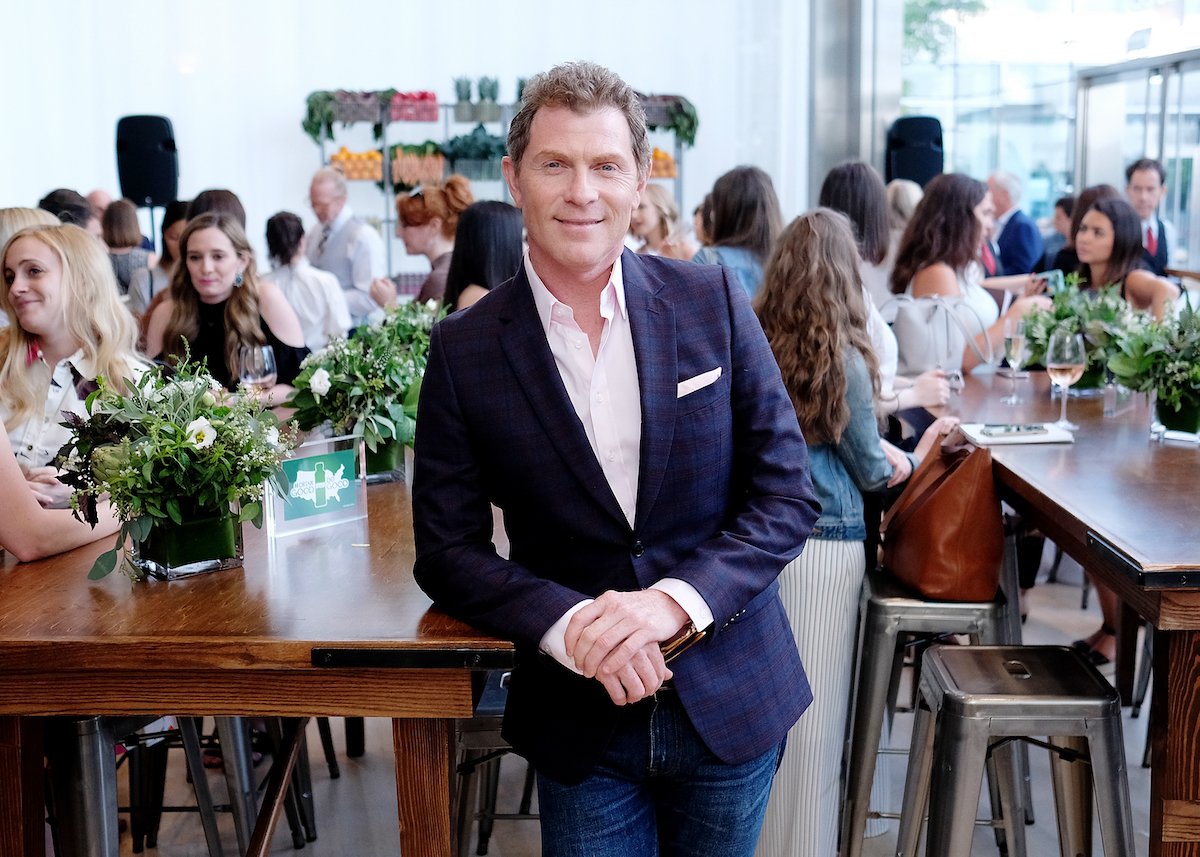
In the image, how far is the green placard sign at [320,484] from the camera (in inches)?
91.1

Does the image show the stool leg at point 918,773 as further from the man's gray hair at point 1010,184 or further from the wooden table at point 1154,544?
the man's gray hair at point 1010,184

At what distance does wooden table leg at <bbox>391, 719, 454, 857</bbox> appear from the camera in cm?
182

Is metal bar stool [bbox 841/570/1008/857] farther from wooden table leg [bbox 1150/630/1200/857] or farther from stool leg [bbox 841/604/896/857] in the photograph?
wooden table leg [bbox 1150/630/1200/857]

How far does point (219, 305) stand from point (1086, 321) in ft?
9.23

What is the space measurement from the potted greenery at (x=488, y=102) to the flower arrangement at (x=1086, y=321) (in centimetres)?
663

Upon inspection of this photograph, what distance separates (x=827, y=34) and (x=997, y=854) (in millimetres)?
7112

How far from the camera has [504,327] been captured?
64.5 inches

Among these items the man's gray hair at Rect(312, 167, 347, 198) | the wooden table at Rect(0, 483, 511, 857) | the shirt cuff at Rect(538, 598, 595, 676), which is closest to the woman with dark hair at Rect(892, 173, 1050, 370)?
the wooden table at Rect(0, 483, 511, 857)

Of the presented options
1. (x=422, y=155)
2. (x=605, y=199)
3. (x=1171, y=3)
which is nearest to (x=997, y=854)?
(x=605, y=199)

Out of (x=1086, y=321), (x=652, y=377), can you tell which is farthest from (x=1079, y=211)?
(x=652, y=377)

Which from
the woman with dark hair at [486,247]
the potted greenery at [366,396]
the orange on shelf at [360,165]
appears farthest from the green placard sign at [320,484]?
the orange on shelf at [360,165]

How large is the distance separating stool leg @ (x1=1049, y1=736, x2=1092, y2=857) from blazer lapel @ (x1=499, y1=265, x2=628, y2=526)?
1.22 meters

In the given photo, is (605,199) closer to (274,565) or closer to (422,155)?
(274,565)

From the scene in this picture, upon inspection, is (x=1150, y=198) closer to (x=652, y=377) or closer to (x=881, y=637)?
(x=881, y=637)
